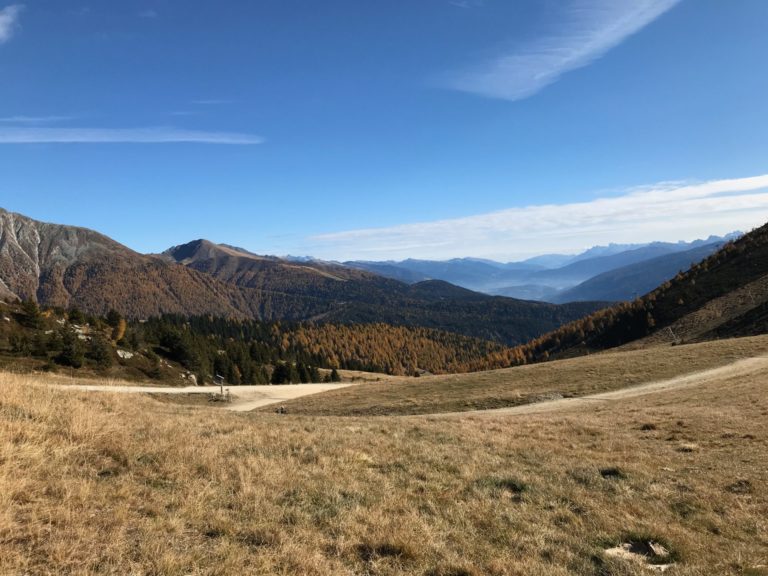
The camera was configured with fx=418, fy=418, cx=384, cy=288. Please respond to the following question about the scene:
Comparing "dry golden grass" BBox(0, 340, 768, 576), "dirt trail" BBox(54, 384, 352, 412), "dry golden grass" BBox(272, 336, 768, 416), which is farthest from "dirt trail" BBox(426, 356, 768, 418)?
"dirt trail" BBox(54, 384, 352, 412)

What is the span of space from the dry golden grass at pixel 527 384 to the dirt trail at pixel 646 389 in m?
1.27

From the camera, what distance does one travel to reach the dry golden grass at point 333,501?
623 centimetres

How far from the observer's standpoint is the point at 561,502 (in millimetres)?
10008

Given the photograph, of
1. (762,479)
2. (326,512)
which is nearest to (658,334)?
(762,479)

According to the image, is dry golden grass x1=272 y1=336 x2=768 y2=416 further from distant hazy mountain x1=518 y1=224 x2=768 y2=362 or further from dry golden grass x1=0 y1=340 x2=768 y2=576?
distant hazy mountain x1=518 y1=224 x2=768 y2=362

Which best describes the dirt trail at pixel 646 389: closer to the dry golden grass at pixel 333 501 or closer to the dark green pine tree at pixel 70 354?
the dry golden grass at pixel 333 501

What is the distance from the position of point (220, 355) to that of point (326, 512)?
102 m

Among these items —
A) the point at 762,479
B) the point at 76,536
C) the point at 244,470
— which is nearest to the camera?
the point at 76,536

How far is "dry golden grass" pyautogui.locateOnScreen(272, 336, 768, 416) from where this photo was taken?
3544 centimetres

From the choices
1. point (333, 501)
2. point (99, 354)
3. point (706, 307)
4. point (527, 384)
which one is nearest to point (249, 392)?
point (99, 354)

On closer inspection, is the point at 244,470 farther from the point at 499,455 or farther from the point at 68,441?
the point at 499,455

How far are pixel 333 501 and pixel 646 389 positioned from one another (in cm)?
3384

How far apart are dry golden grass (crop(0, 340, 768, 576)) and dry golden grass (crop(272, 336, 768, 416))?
20.4 meters

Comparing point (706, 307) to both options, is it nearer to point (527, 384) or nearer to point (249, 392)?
point (527, 384)
